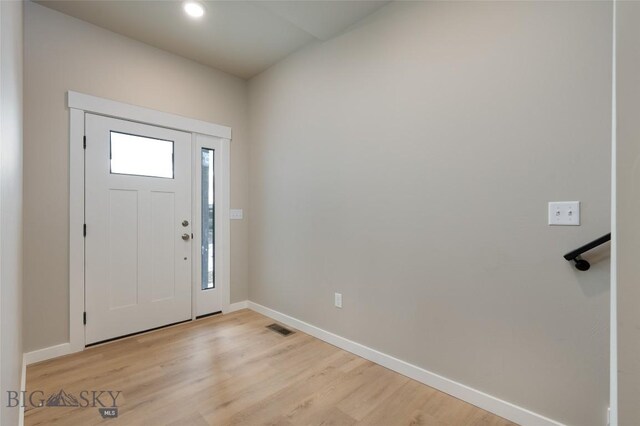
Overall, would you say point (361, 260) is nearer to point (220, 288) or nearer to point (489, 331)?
point (489, 331)

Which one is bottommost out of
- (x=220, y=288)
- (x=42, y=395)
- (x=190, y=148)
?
(x=42, y=395)

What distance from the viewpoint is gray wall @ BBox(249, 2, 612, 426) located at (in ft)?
4.88

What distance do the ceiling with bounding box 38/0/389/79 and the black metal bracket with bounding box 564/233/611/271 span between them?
2158 millimetres

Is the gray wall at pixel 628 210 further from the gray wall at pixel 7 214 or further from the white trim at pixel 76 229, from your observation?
the white trim at pixel 76 229

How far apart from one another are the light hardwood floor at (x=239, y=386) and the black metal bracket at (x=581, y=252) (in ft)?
3.30

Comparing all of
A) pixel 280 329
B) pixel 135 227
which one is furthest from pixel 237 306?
pixel 135 227

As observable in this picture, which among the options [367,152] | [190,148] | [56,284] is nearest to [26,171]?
[56,284]

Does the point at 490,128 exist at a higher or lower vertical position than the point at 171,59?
lower

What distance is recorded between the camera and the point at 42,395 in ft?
6.25

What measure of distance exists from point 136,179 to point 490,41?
3179 mm

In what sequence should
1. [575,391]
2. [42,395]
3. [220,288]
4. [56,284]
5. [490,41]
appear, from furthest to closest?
1. [220,288]
2. [56,284]
3. [42,395]
4. [490,41]
5. [575,391]

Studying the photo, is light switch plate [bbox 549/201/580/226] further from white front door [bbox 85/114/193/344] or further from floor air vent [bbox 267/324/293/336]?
white front door [bbox 85/114/193/344]

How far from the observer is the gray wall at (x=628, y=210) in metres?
0.83

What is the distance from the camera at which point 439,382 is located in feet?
→ 6.49
